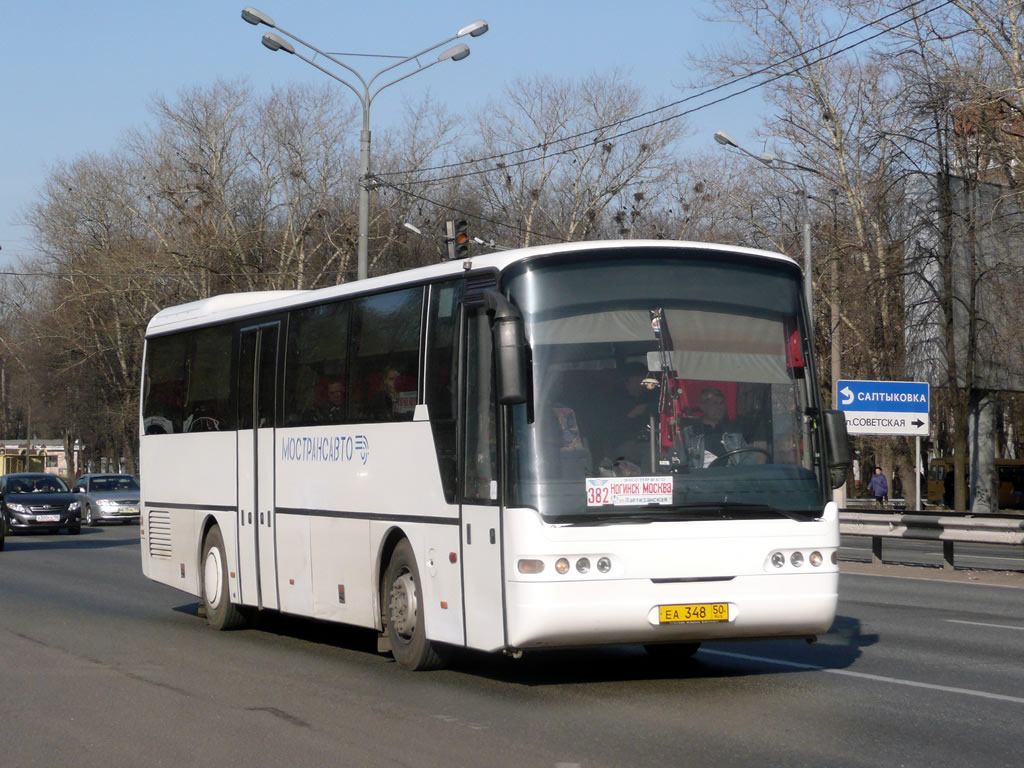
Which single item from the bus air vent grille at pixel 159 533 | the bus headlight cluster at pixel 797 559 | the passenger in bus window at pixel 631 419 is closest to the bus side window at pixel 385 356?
the passenger in bus window at pixel 631 419

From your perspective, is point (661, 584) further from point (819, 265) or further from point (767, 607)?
point (819, 265)

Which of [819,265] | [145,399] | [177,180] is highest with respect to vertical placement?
[177,180]

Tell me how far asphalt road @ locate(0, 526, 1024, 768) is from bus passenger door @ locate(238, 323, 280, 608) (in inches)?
23.1

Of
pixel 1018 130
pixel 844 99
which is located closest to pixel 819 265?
pixel 844 99

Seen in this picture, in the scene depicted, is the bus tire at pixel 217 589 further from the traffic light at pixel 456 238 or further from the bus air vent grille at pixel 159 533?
the traffic light at pixel 456 238

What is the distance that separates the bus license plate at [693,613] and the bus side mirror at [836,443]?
4.30 ft

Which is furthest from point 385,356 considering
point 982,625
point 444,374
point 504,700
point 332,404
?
point 982,625

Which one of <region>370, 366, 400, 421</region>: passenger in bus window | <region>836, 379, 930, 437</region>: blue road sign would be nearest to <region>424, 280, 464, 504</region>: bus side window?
<region>370, 366, 400, 421</region>: passenger in bus window

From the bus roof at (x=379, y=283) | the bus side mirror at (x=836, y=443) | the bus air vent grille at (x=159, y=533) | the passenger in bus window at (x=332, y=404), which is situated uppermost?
the bus roof at (x=379, y=283)

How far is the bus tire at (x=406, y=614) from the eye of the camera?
10789 millimetres

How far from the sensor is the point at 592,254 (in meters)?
9.96

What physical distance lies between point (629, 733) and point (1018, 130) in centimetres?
2539

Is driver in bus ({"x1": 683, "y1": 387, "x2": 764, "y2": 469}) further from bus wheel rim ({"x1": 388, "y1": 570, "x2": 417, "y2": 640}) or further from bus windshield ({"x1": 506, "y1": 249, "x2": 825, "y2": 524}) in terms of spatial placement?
bus wheel rim ({"x1": 388, "y1": 570, "x2": 417, "y2": 640})

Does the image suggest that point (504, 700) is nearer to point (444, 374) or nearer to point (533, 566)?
point (533, 566)
